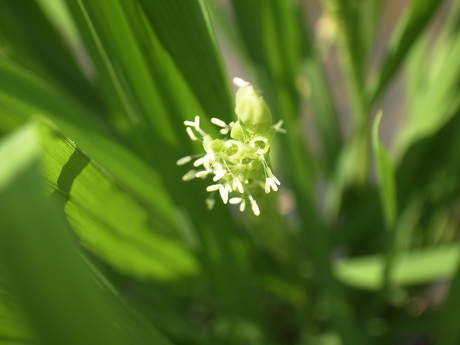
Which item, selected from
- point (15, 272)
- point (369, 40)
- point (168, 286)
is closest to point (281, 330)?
point (168, 286)

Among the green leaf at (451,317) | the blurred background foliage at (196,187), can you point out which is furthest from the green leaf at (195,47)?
the green leaf at (451,317)

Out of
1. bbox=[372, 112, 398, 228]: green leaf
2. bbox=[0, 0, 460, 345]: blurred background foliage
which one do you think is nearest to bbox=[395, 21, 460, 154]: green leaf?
bbox=[0, 0, 460, 345]: blurred background foliage

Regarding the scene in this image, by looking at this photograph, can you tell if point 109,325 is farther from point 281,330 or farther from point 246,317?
point 281,330

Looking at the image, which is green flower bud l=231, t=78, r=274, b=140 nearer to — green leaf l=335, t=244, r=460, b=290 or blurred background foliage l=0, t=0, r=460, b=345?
blurred background foliage l=0, t=0, r=460, b=345

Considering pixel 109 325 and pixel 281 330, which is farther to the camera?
pixel 281 330

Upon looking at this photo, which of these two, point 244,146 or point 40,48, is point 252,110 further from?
point 40,48

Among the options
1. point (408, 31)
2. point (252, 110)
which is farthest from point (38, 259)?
point (408, 31)

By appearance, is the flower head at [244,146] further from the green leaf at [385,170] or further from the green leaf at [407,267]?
the green leaf at [407,267]
